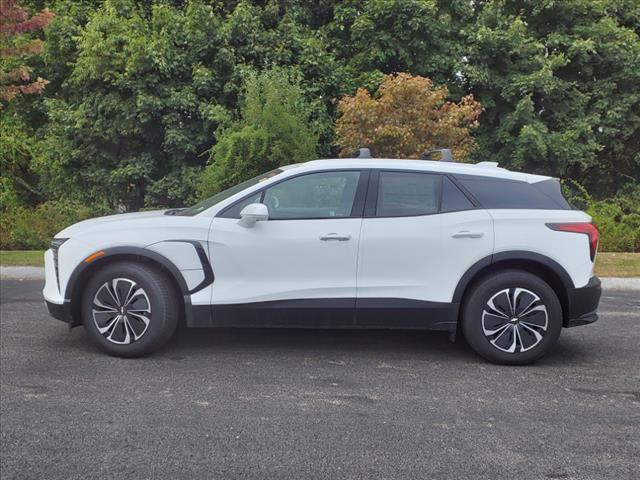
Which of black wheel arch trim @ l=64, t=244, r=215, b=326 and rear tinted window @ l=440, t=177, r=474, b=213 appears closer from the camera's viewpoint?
black wheel arch trim @ l=64, t=244, r=215, b=326

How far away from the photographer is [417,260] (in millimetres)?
5082

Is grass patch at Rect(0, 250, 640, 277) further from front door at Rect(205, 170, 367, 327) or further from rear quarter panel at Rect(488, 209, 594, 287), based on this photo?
front door at Rect(205, 170, 367, 327)

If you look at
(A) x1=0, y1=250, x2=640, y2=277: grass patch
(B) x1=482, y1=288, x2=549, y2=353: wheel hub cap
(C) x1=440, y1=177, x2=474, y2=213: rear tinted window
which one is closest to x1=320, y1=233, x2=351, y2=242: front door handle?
(C) x1=440, y1=177, x2=474, y2=213: rear tinted window

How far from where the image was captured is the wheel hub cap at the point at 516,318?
5035mm

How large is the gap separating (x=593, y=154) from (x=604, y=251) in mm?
3927

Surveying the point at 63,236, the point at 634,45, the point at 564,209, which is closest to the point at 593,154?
the point at 634,45

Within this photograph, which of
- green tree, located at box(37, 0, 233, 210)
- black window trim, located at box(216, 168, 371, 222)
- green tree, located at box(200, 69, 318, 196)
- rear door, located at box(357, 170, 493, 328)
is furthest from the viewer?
green tree, located at box(37, 0, 233, 210)

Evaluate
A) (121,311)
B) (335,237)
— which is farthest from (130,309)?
(335,237)

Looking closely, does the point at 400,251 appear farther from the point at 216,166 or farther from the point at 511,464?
the point at 216,166

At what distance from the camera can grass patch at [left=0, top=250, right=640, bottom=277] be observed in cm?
973

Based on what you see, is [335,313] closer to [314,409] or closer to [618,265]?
[314,409]

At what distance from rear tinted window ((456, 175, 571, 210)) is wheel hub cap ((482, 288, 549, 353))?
75 cm

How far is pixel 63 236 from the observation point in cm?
529

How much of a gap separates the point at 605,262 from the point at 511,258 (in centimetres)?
652
